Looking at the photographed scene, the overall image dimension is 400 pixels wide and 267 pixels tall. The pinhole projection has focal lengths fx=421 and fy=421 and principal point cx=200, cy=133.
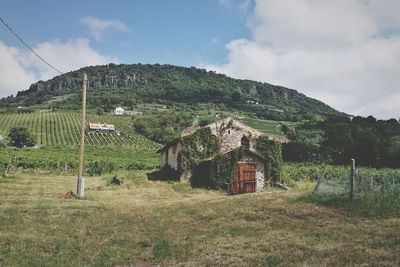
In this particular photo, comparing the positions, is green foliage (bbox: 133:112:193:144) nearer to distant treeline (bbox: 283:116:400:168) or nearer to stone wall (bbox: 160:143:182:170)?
distant treeline (bbox: 283:116:400:168)

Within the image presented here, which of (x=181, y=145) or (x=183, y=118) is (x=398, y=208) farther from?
(x=183, y=118)

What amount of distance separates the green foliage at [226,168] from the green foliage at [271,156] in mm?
3408

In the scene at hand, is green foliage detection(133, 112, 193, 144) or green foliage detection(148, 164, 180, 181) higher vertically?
green foliage detection(133, 112, 193, 144)

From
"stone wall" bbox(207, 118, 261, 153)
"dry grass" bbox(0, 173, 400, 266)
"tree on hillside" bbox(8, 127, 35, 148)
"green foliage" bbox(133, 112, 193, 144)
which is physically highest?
"green foliage" bbox(133, 112, 193, 144)

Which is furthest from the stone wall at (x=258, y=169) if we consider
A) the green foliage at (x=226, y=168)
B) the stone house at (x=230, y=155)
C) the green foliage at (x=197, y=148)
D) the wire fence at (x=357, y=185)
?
the wire fence at (x=357, y=185)

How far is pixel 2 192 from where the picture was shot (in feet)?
90.8

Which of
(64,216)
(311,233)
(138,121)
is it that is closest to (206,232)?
(311,233)

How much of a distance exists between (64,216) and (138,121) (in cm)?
13527

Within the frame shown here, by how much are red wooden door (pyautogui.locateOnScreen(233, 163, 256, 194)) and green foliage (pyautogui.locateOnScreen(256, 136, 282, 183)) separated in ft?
5.47

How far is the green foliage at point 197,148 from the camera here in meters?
36.5

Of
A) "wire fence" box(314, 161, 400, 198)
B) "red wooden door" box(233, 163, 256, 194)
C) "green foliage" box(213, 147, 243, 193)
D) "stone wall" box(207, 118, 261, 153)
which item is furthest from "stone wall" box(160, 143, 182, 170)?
"wire fence" box(314, 161, 400, 198)

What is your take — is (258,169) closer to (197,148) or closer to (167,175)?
(197,148)

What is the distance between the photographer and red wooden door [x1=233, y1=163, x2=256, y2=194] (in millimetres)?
34500

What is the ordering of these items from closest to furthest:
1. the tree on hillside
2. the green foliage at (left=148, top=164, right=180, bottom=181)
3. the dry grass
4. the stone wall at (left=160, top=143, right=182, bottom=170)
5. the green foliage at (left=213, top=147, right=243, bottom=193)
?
the dry grass < the green foliage at (left=213, top=147, right=243, bottom=193) < the green foliage at (left=148, top=164, right=180, bottom=181) < the stone wall at (left=160, top=143, right=182, bottom=170) < the tree on hillside
